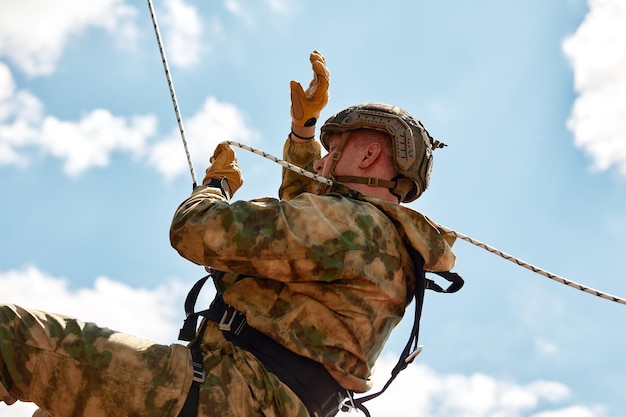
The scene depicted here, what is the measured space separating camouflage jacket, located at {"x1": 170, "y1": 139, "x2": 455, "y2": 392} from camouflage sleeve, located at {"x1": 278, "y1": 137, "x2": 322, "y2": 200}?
1.38m

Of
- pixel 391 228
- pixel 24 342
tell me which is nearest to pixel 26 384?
pixel 24 342

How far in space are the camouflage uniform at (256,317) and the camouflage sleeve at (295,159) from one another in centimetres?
119

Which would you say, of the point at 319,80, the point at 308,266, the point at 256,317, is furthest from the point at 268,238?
the point at 319,80

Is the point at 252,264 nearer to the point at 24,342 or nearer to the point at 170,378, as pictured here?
the point at 170,378

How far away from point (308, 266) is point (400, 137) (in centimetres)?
150

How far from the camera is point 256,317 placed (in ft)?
20.6

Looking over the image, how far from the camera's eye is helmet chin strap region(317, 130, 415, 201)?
7.20m

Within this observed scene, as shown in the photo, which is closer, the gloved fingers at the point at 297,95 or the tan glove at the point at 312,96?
the tan glove at the point at 312,96

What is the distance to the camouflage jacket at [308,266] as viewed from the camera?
6273mm

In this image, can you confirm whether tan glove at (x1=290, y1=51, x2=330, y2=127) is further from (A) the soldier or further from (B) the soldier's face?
(A) the soldier

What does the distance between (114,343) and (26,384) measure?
22.4 inches

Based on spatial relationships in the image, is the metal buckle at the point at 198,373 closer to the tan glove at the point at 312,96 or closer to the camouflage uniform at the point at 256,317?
the camouflage uniform at the point at 256,317

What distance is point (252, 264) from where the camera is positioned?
6.27 metres

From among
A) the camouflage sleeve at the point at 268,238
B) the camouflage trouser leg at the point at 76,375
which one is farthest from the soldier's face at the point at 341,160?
the camouflage trouser leg at the point at 76,375
